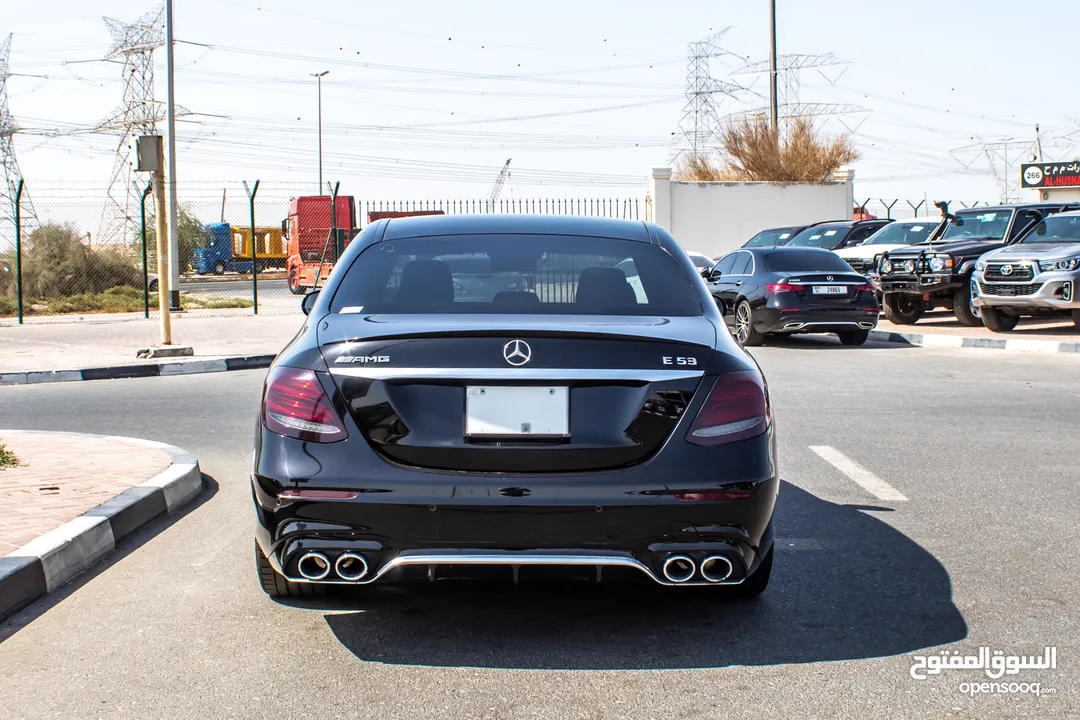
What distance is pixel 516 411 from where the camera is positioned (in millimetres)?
3756

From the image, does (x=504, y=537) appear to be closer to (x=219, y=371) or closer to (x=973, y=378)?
(x=973, y=378)

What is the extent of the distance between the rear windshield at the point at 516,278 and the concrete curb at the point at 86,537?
168cm

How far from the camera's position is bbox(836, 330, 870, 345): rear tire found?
17.3 meters

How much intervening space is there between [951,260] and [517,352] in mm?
16430

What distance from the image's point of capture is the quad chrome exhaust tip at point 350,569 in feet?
12.4

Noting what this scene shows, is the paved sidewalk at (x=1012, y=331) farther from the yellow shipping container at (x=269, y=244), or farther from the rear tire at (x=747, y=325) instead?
the yellow shipping container at (x=269, y=244)

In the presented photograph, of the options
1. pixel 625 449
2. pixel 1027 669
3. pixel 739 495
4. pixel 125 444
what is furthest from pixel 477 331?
pixel 125 444

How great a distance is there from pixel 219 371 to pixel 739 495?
36.7ft

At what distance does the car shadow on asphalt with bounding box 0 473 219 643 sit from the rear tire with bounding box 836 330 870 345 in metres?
12.3

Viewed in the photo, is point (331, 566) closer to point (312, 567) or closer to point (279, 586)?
point (312, 567)

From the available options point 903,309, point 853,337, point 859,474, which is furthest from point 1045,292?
point 859,474

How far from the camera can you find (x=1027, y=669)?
3.75m

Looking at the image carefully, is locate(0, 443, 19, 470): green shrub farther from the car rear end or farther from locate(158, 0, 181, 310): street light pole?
locate(158, 0, 181, 310): street light pole

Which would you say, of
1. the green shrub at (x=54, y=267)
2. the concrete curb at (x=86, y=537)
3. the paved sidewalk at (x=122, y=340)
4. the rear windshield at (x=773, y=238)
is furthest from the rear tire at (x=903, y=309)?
the green shrub at (x=54, y=267)
